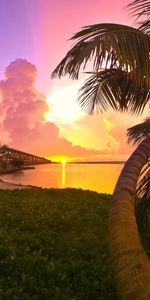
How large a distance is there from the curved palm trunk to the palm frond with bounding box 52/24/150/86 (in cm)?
119

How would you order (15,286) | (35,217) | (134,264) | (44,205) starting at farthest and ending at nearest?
(44,205) → (35,217) → (15,286) → (134,264)

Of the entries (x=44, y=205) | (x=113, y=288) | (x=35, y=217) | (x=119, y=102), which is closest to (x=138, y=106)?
(x=119, y=102)

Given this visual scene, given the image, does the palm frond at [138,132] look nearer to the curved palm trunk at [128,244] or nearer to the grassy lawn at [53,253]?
the grassy lawn at [53,253]

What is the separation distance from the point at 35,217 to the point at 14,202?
2644mm

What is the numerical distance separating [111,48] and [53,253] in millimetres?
5208

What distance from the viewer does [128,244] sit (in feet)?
13.3

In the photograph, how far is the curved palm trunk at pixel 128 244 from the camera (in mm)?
3729

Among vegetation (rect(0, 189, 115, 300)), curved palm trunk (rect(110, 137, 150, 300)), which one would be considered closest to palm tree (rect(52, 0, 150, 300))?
curved palm trunk (rect(110, 137, 150, 300))

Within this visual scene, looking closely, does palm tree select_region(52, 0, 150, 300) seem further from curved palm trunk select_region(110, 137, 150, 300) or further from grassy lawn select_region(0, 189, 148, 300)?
grassy lawn select_region(0, 189, 148, 300)

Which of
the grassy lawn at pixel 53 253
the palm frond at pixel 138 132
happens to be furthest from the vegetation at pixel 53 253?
the palm frond at pixel 138 132

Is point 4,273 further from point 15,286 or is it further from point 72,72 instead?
point 72,72

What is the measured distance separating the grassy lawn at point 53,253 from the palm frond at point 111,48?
3.87 meters

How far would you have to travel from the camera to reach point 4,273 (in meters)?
7.62

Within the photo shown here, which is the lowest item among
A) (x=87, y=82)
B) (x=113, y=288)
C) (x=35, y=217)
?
(x=113, y=288)
